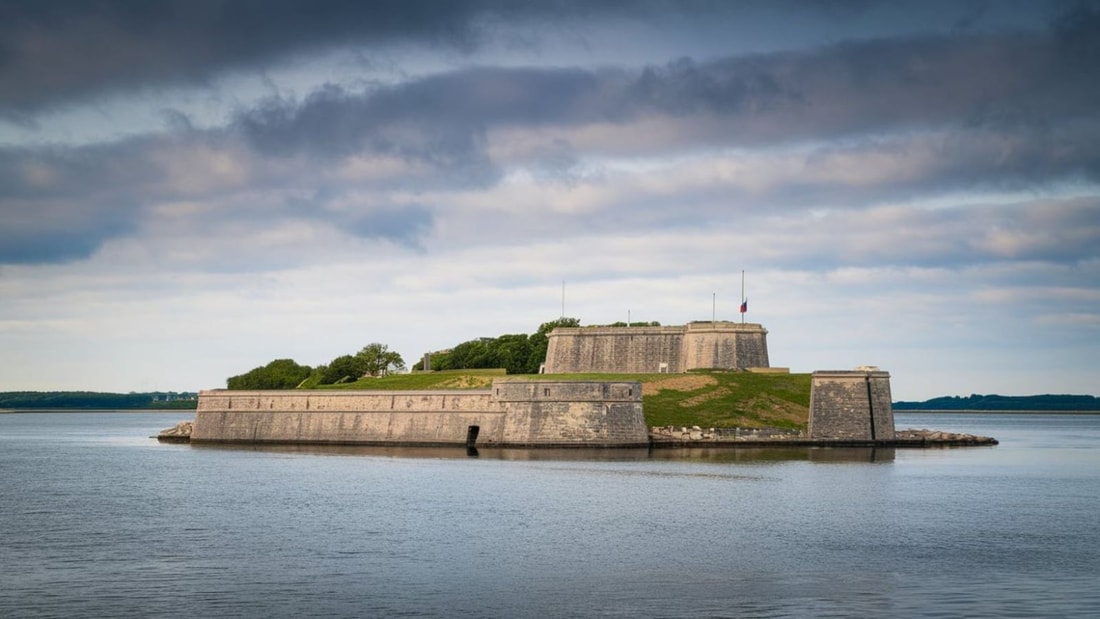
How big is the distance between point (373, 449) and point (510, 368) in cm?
2593

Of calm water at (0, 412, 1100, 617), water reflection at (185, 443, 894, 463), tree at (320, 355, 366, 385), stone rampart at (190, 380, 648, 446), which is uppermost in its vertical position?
tree at (320, 355, 366, 385)

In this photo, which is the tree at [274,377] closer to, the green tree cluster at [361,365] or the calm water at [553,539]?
the green tree cluster at [361,365]

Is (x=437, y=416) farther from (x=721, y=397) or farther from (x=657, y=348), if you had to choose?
(x=657, y=348)

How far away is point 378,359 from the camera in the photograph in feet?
365

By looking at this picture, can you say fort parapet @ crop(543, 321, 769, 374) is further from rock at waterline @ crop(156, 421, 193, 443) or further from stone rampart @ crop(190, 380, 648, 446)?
rock at waterline @ crop(156, 421, 193, 443)

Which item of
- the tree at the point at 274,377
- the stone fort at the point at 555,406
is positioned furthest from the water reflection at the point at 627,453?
the tree at the point at 274,377

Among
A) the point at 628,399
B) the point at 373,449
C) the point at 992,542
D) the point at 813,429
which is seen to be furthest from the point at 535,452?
the point at 992,542

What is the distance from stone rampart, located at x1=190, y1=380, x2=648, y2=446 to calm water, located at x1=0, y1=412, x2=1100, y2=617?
6.23m

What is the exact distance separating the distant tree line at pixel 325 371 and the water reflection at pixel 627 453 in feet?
106

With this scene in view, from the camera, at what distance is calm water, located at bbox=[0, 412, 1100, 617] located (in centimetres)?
2433

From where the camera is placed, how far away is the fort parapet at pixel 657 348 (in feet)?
262

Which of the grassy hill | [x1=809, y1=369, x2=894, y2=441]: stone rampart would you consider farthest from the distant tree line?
[x1=809, y1=369, x2=894, y2=441]: stone rampart

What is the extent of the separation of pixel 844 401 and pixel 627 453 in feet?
45.5

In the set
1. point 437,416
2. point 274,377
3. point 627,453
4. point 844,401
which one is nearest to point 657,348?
point 844,401
